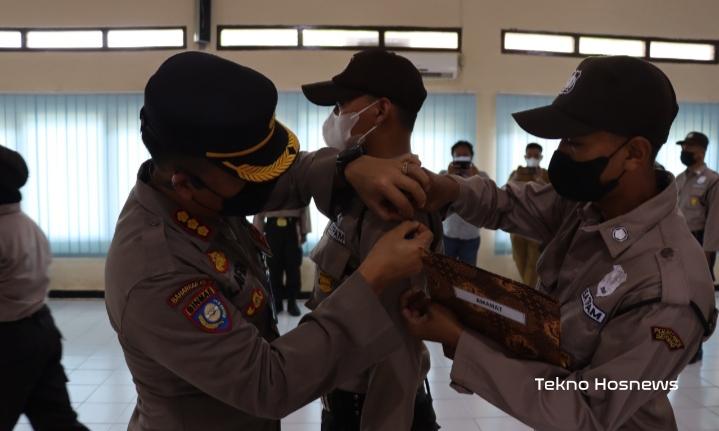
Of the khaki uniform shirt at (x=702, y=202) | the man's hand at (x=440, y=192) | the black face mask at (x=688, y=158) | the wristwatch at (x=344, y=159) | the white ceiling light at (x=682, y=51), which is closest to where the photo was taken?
the wristwatch at (x=344, y=159)

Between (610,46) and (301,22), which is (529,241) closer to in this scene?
(610,46)

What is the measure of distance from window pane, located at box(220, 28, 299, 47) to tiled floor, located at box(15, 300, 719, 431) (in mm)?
3212

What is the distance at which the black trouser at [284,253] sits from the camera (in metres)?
5.39

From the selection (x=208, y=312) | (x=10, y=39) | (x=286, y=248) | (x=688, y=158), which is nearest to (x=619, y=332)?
(x=208, y=312)

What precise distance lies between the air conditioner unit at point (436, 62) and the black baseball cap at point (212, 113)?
526cm

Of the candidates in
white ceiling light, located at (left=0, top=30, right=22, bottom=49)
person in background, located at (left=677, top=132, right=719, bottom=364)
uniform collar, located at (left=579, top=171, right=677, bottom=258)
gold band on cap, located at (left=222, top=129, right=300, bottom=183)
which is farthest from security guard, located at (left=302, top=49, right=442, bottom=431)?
white ceiling light, located at (left=0, top=30, right=22, bottom=49)

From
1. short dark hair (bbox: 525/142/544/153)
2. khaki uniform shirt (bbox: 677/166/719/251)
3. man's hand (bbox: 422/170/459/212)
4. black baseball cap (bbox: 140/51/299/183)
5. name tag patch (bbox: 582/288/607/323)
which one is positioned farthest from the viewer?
short dark hair (bbox: 525/142/544/153)

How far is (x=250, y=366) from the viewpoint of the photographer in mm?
920

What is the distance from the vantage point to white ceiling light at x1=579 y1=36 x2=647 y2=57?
6297mm

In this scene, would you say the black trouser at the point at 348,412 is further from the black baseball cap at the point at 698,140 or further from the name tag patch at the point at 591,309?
the black baseball cap at the point at 698,140

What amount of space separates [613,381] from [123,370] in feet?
12.5

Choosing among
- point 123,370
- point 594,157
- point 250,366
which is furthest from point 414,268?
point 123,370

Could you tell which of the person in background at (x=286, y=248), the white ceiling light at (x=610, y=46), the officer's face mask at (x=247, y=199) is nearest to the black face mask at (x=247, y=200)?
the officer's face mask at (x=247, y=199)

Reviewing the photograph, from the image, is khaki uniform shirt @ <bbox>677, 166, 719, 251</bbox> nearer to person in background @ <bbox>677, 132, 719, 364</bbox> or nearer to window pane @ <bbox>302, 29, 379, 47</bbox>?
person in background @ <bbox>677, 132, 719, 364</bbox>
